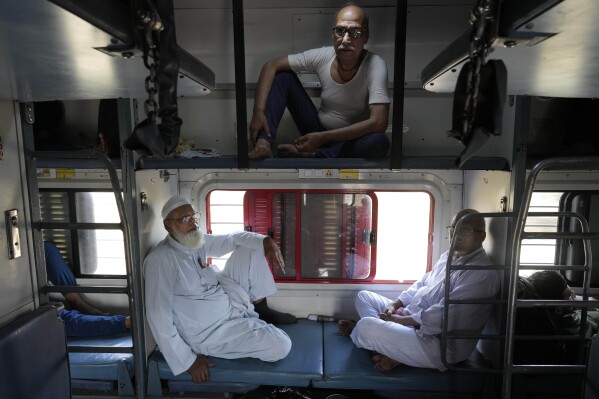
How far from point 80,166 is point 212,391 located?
2.38 metres

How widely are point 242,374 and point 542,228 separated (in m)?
3.44

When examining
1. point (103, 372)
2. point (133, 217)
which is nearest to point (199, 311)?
point (103, 372)

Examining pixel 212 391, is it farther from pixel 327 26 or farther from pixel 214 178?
pixel 327 26

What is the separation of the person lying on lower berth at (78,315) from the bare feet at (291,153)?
2207 mm

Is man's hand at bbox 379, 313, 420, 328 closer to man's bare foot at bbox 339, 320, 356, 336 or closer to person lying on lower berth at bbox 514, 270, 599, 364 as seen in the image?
man's bare foot at bbox 339, 320, 356, 336

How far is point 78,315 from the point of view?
411 centimetres

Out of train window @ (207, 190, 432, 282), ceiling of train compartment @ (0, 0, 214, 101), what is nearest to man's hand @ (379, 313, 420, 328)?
train window @ (207, 190, 432, 282)

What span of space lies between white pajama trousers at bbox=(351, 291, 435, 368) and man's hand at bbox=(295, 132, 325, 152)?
175cm

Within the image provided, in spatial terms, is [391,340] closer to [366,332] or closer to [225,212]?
[366,332]

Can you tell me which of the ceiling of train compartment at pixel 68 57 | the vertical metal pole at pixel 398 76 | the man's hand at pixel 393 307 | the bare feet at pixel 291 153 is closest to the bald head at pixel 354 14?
the vertical metal pole at pixel 398 76

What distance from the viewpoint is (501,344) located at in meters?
3.41

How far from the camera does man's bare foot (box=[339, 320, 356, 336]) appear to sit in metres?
4.27

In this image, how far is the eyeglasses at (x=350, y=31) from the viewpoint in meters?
3.13

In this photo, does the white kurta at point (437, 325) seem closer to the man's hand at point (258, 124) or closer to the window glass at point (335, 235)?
the window glass at point (335, 235)
